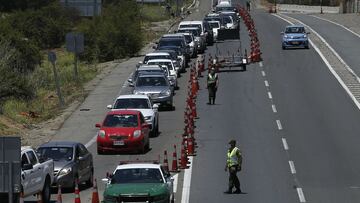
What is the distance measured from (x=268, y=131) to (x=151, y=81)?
359 inches

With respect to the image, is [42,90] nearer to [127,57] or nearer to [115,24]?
[127,57]

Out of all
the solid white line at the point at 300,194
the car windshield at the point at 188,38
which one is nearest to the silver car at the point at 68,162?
the solid white line at the point at 300,194

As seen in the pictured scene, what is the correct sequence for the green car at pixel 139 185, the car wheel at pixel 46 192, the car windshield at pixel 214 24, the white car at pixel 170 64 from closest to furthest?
the green car at pixel 139 185 < the car wheel at pixel 46 192 < the white car at pixel 170 64 < the car windshield at pixel 214 24

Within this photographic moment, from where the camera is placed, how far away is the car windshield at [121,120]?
3581 cm

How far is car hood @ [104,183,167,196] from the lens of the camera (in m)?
23.2

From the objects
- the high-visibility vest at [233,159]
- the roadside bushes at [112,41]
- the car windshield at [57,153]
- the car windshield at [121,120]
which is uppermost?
the high-visibility vest at [233,159]

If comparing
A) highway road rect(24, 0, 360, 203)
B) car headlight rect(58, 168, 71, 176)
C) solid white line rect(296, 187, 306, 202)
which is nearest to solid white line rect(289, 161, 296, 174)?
highway road rect(24, 0, 360, 203)

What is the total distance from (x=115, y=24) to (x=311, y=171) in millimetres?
48806

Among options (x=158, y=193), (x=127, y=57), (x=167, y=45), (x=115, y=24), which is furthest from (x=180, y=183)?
(x=115, y=24)

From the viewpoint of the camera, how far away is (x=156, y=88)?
45.9m

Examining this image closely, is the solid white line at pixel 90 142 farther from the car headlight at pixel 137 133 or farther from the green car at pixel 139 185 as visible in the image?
the green car at pixel 139 185

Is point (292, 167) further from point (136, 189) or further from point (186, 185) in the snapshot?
point (136, 189)

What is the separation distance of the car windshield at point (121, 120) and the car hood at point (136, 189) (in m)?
12.1

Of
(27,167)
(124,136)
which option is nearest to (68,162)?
(27,167)
